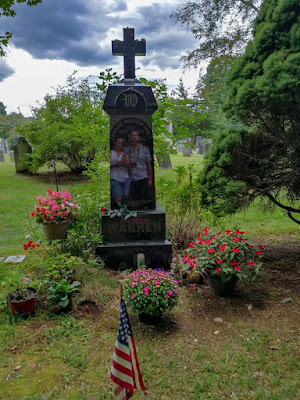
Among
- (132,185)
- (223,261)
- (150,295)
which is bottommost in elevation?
(150,295)

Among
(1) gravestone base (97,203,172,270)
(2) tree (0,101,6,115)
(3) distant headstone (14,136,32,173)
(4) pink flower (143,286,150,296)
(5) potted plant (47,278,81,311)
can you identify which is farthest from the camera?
(2) tree (0,101,6,115)

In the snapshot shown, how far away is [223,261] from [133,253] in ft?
4.47

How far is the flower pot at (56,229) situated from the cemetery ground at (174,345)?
16.5 inches

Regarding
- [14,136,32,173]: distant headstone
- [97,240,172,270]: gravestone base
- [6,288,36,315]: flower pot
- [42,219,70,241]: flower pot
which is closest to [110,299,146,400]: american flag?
[6,288,36,315]: flower pot

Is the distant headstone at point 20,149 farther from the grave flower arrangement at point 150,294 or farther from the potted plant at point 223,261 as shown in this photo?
the grave flower arrangement at point 150,294

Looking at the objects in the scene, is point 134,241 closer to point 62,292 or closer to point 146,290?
point 62,292

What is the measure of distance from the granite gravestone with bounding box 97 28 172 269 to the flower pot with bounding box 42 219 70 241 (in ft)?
1.67

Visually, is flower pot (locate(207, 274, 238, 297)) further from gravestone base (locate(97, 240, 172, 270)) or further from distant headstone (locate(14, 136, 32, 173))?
distant headstone (locate(14, 136, 32, 173))

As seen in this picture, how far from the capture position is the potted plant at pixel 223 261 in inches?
134

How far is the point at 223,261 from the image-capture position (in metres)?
3.47

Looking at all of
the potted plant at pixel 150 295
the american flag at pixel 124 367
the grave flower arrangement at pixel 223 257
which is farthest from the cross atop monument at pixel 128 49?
the american flag at pixel 124 367

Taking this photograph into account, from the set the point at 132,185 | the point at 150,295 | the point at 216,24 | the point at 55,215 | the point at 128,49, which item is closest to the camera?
the point at 150,295

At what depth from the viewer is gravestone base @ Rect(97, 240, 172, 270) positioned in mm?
4332

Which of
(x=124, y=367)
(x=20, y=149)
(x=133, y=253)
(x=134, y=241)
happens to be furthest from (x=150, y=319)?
(x=20, y=149)
